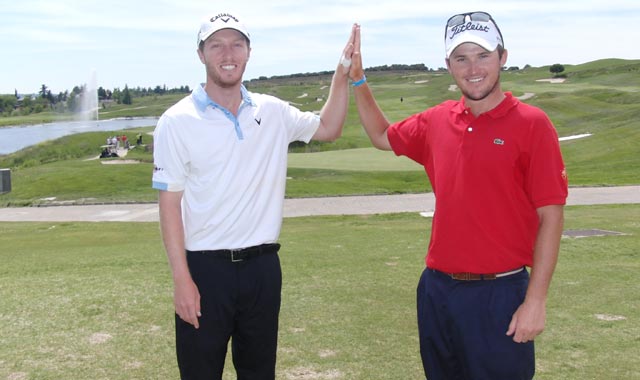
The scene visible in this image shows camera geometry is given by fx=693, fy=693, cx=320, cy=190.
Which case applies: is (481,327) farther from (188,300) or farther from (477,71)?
(188,300)

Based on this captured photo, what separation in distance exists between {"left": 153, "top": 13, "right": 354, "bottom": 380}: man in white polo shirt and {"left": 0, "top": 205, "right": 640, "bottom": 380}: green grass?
4.68 ft

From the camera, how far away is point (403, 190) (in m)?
22.7

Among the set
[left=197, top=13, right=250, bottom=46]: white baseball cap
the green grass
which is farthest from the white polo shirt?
the green grass

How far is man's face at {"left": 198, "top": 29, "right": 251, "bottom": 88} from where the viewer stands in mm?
3857

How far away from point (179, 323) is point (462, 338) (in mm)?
1576

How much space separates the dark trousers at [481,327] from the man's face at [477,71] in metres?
0.97

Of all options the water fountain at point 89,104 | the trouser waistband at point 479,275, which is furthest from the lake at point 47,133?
the trouser waistband at point 479,275

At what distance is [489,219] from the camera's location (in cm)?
356

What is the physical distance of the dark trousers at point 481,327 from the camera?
11.6ft

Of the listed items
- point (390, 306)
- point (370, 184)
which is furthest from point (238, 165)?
point (370, 184)

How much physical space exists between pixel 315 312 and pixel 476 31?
152 inches

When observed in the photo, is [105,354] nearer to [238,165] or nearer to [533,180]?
[238,165]

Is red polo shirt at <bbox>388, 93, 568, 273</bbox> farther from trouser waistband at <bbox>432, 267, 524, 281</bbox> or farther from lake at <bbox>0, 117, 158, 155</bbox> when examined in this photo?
lake at <bbox>0, 117, 158, 155</bbox>

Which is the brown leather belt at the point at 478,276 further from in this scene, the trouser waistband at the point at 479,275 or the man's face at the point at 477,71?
the man's face at the point at 477,71
